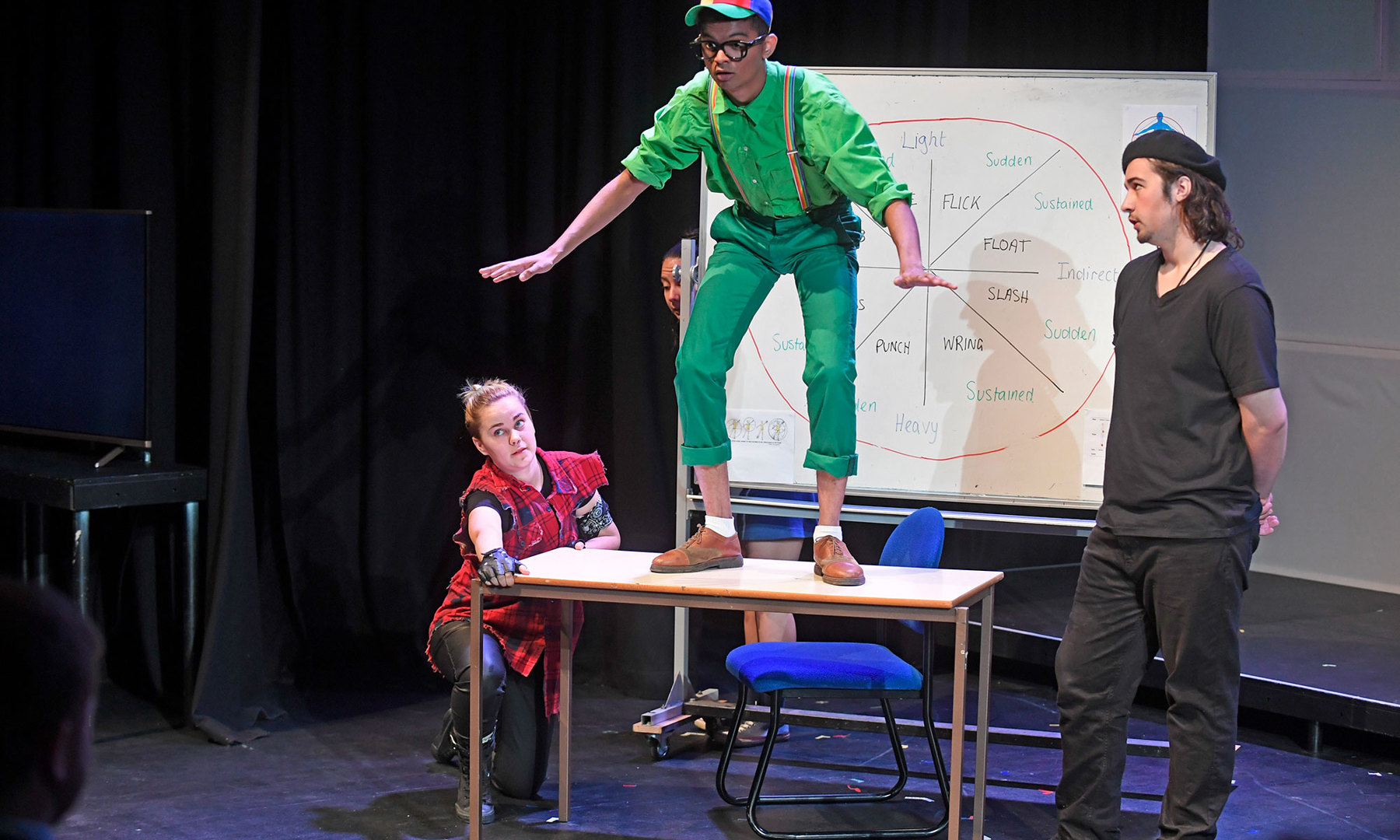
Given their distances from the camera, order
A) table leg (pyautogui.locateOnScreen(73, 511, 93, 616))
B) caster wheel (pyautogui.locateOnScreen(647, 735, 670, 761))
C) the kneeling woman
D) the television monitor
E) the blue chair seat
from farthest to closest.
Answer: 1. the television monitor
2. table leg (pyautogui.locateOnScreen(73, 511, 93, 616))
3. caster wheel (pyautogui.locateOnScreen(647, 735, 670, 761))
4. the kneeling woman
5. the blue chair seat

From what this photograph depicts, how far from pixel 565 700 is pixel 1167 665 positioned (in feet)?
4.98

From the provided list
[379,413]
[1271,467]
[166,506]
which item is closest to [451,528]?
[379,413]

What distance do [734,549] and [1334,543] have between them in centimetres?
340

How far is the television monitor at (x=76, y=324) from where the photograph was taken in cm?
414

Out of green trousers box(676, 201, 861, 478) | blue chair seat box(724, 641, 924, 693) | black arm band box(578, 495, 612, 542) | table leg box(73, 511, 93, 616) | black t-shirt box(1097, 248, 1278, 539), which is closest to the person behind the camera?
black t-shirt box(1097, 248, 1278, 539)

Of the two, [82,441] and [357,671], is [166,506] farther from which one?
[357,671]

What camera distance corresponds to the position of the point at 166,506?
4.59 m

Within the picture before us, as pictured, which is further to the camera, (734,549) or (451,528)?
(451,528)

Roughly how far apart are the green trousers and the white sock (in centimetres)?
16

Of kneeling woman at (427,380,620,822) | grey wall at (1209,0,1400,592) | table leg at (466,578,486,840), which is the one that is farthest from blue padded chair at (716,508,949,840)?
grey wall at (1209,0,1400,592)

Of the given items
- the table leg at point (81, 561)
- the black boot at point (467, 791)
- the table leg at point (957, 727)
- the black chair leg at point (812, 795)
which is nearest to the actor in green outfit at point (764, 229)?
the table leg at point (957, 727)

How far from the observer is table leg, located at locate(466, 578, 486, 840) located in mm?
3033

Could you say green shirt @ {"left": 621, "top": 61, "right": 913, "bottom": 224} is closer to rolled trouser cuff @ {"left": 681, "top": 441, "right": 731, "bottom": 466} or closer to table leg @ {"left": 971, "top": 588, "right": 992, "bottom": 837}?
rolled trouser cuff @ {"left": 681, "top": 441, "right": 731, "bottom": 466}

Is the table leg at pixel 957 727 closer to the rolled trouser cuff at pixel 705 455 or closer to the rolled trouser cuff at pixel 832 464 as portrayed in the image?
the rolled trouser cuff at pixel 832 464
